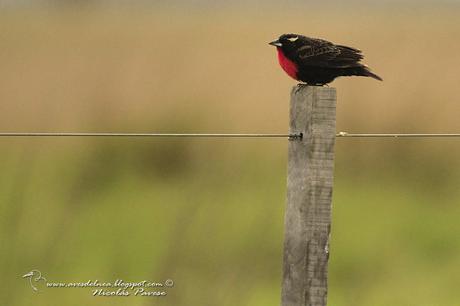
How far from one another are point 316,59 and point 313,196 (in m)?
1.27

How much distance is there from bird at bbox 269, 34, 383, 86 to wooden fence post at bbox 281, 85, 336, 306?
1.16 m

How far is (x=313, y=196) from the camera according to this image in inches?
150

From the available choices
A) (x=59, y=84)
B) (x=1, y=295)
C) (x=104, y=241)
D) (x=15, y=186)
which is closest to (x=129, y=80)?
(x=59, y=84)

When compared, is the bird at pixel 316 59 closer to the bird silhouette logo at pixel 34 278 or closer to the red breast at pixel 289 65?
the red breast at pixel 289 65

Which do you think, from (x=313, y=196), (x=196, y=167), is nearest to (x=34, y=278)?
(x=196, y=167)

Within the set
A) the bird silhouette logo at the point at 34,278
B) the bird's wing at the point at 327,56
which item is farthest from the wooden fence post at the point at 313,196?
the bird silhouette logo at the point at 34,278

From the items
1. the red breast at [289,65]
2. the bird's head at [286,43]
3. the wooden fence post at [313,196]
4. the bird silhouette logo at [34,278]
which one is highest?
the bird's head at [286,43]

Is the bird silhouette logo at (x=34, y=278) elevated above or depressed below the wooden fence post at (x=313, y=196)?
below

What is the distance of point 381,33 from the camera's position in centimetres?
809

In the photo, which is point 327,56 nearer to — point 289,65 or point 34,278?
point 289,65

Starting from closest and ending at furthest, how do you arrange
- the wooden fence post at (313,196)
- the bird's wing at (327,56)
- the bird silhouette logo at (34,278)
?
the wooden fence post at (313,196)
the bird's wing at (327,56)
the bird silhouette logo at (34,278)

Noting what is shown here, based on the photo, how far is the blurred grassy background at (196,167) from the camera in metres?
5.44

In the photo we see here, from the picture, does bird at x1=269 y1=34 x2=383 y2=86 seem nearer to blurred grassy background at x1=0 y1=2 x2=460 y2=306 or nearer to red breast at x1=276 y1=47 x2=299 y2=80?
red breast at x1=276 y1=47 x2=299 y2=80

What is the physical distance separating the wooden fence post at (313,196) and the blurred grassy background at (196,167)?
4.29 ft
